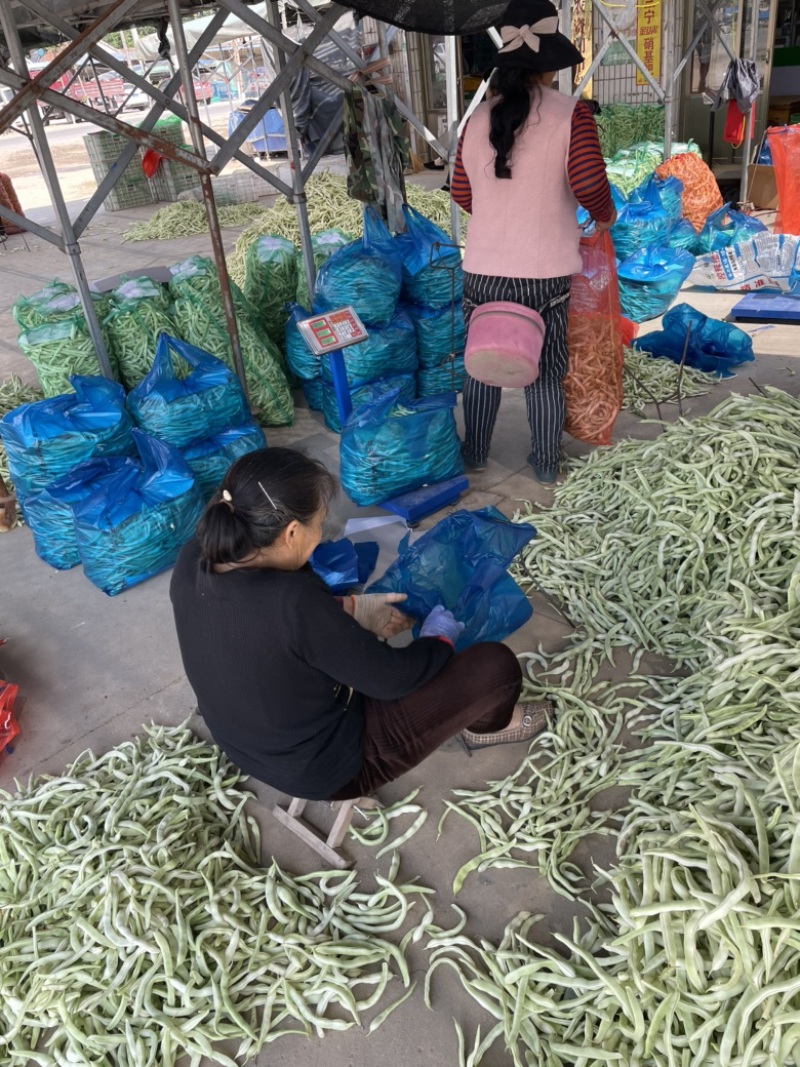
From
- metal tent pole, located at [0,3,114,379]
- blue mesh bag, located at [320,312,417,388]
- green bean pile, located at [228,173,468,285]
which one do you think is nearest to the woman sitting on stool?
blue mesh bag, located at [320,312,417,388]

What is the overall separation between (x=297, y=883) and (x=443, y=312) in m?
2.97

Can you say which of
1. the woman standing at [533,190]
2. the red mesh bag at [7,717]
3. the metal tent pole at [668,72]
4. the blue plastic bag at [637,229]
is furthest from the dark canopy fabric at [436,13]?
the metal tent pole at [668,72]

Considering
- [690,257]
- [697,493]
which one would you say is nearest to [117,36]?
[690,257]

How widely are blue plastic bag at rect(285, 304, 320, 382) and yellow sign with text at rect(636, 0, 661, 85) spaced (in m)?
5.72

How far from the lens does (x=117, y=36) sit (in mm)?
29703

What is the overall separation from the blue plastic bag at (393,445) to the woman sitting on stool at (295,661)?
5.03 ft

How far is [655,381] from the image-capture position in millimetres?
4367

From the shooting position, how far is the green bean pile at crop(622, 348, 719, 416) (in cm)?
423

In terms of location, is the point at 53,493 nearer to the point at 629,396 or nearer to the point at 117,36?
the point at 629,396

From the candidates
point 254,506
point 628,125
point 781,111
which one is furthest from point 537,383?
point 781,111

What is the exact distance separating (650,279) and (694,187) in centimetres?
222

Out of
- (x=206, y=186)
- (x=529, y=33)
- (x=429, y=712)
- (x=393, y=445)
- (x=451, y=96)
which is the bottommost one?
(x=393, y=445)

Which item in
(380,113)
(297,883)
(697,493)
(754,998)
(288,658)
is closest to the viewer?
(754,998)

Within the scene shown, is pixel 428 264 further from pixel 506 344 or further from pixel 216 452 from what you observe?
pixel 216 452
